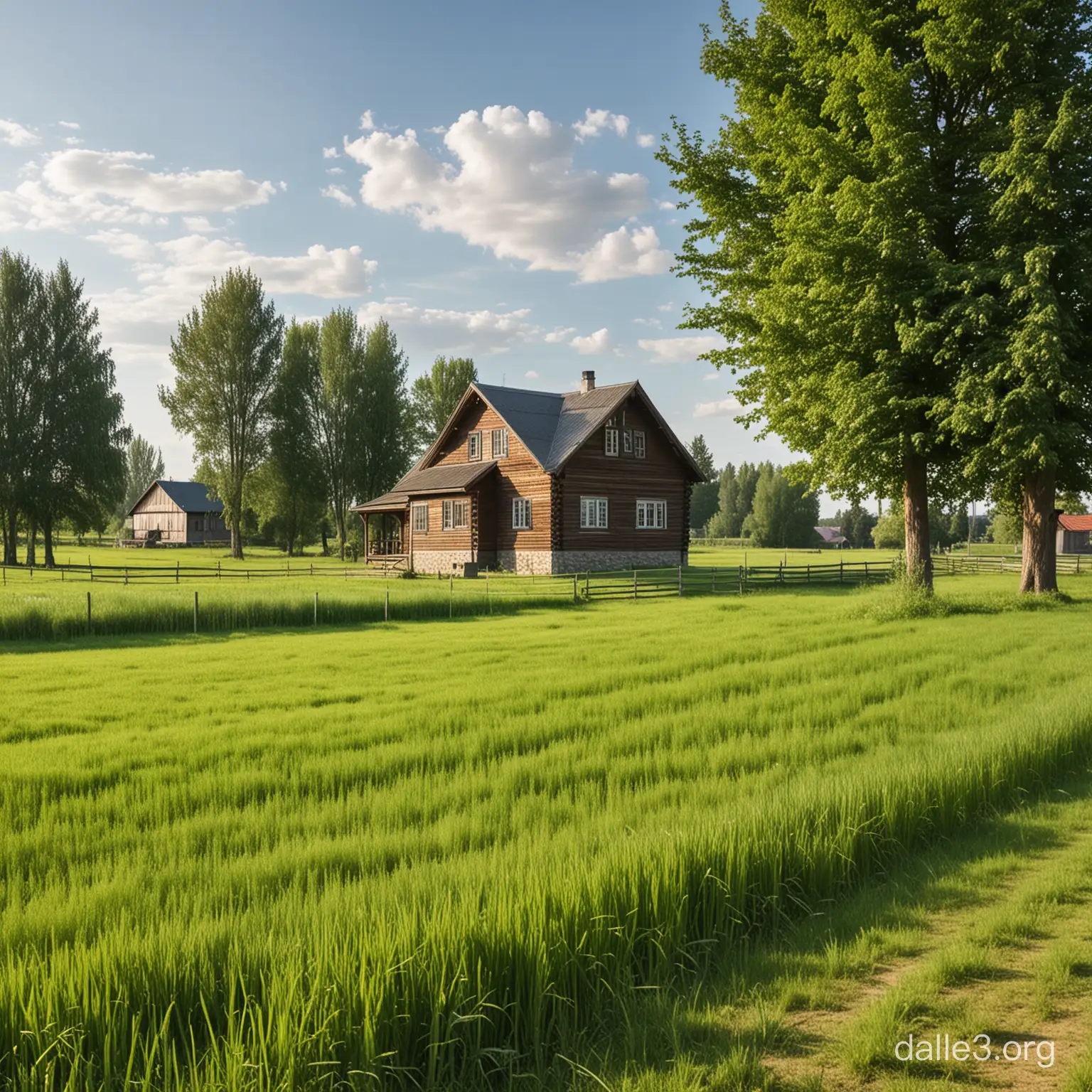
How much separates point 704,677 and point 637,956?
10018 millimetres

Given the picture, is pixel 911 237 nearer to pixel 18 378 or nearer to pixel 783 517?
pixel 18 378

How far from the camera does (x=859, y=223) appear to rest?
78.3 ft

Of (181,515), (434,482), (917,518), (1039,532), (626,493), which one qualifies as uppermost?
(181,515)

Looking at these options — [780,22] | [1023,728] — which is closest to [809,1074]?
[1023,728]

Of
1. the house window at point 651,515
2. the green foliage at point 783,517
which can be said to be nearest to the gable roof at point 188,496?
the house window at point 651,515

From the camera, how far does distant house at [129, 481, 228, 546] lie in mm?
104000

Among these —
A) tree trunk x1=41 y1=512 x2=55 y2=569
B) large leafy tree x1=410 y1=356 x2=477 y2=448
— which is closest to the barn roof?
large leafy tree x1=410 y1=356 x2=477 y2=448

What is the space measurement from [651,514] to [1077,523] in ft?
290

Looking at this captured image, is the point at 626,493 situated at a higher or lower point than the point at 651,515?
higher

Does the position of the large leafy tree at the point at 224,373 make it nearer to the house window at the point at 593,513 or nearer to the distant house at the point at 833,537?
the house window at the point at 593,513

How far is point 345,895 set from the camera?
5.62 meters

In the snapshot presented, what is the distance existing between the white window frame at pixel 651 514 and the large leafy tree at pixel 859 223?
64.5 feet

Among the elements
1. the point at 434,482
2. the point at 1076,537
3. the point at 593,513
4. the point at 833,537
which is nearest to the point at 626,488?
the point at 593,513

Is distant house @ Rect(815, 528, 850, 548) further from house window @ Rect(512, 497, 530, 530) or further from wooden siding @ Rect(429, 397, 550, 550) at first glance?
house window @ Rect(512, 497, 530, 530)
